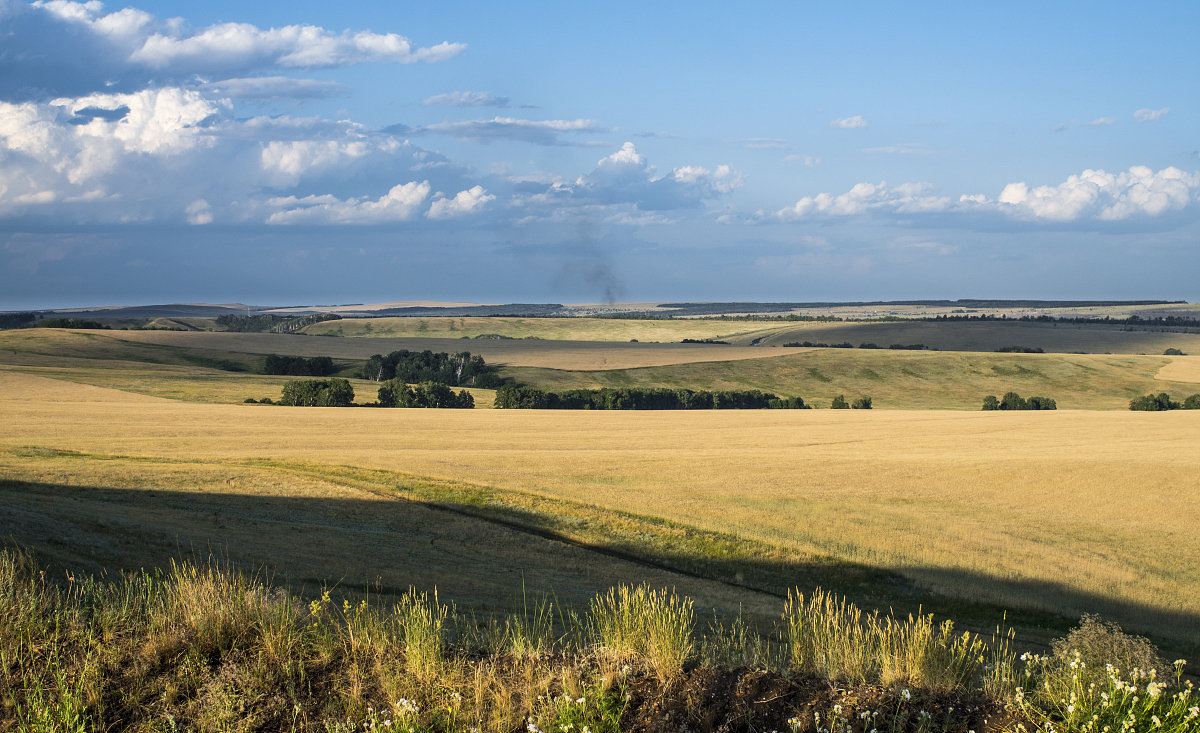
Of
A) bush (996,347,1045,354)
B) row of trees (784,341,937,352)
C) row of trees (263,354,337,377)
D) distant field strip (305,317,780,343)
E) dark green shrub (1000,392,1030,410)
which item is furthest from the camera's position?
distant field strip (305,317,780,343)

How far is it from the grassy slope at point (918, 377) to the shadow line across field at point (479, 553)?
6798 cm

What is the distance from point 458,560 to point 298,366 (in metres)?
91.0

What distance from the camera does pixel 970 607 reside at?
19.6 metres

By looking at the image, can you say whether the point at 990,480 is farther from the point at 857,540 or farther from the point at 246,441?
the point at 246,441

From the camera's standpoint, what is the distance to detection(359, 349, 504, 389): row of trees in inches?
3845

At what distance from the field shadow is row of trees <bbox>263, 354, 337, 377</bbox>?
268 ft

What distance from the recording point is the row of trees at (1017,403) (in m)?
83.0

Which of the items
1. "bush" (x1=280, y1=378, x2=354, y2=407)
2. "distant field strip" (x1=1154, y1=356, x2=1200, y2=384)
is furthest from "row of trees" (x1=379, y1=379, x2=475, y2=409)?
"distant field strip" (x1=1154, y1=356, x2=1200, y2=384)

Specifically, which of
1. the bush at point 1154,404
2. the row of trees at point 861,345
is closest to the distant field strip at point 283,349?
the row of trees at point 861,345

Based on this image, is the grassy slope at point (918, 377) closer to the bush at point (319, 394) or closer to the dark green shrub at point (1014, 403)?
the dark green shrub at point (1014, 403)

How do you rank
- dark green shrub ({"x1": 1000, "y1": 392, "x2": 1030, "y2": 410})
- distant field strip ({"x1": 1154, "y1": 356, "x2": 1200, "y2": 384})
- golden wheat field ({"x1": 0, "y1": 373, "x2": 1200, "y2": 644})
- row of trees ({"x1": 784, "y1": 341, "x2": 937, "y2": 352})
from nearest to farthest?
golden wheat field ({"x1": 0, "y1": 373, "x2": 1200, "y2": 644}) < dark green shrub ({"x1": 1000, "y1": 392, "x2": 1030, "y2": 410}) < distant field strip ({"x1": 1154, "y1": 356, "x2": 1200, "y2": 384}) < row of trees ({"x1": 784, "y1": 341, "x2": 937, "y2": 352})

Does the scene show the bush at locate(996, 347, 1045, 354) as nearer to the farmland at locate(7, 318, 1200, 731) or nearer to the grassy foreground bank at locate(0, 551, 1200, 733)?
the farmland at locate(7, 318, 1200, 731)

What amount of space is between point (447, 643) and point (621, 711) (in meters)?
2.13

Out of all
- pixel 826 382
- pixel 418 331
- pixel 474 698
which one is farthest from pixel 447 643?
pixel 418 331
